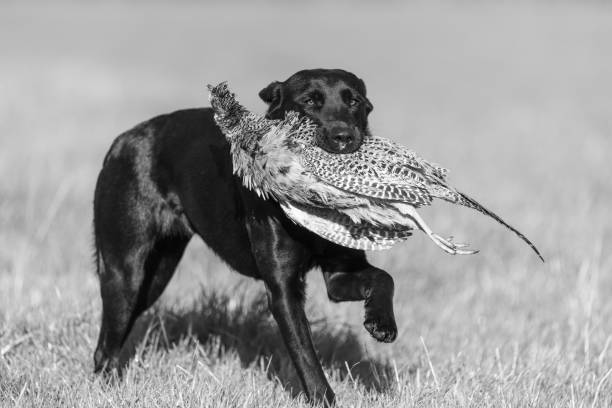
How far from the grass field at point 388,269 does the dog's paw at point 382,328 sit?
1.19ft

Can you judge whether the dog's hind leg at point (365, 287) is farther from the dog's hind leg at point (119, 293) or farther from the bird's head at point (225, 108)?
the dog's hind leg at point (119, 293)

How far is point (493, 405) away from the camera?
3.95 m

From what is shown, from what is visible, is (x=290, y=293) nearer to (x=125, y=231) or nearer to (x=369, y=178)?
(x=369, y=178)

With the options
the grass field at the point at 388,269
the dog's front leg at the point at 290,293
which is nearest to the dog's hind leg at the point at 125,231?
the grass field at the point at 388,269

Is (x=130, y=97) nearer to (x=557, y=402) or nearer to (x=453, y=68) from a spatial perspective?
(x=453, y=68)

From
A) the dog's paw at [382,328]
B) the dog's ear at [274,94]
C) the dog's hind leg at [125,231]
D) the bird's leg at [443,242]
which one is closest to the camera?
the bird's leg at [443,242]

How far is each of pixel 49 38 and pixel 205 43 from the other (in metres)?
3.90

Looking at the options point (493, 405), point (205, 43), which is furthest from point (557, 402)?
point (205, 43)

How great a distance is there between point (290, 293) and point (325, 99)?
29.7 inches

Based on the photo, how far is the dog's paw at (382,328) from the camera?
3.63m

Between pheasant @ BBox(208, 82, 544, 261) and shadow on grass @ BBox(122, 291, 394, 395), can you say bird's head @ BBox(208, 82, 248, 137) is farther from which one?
shadow on grass @ BBox(122, 291, 394, 395)

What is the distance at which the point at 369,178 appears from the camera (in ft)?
11.3

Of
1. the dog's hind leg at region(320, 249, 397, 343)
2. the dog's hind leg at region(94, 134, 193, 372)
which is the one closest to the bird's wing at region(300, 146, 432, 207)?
the dog's hind leg at region(320, 249, 397, 343)

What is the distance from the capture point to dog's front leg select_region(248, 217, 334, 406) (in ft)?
12.5
